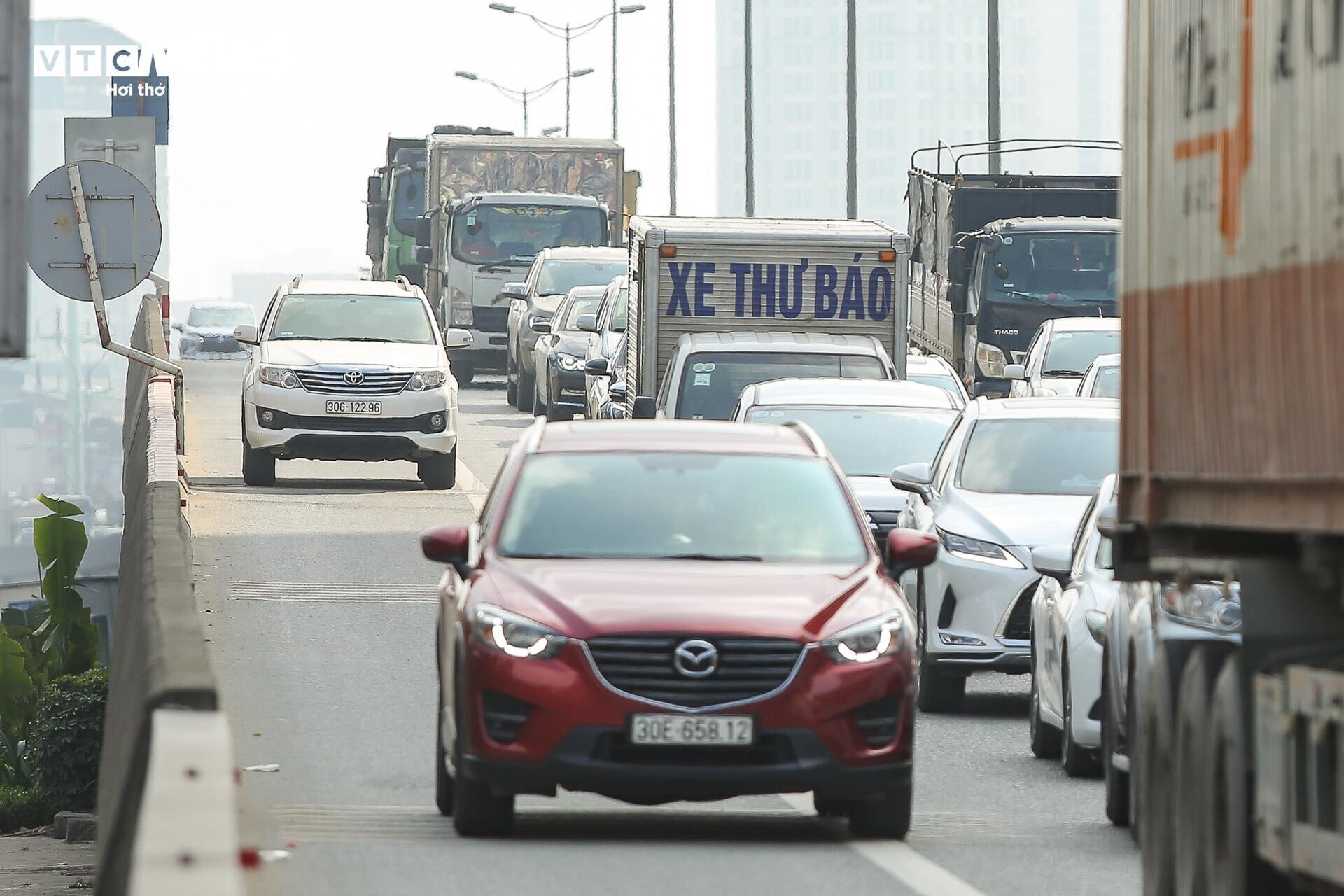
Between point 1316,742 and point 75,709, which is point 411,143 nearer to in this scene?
point 75,709

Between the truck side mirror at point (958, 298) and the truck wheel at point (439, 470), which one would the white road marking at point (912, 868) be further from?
the truck side mirror at point (958, 298)

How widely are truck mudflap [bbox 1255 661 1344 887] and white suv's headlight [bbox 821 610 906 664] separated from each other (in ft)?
9.54

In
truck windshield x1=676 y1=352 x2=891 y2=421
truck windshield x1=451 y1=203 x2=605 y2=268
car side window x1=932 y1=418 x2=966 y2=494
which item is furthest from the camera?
truck windshield x1=451 y1=203 x2=605 y2=268

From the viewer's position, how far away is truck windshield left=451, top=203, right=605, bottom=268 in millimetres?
46000

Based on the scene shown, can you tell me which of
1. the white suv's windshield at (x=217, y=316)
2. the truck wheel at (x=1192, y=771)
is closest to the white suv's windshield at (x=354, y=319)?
the truck wheel at (x=1192, y=771)

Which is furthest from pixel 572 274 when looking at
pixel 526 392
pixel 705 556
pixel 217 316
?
pixel 217 316

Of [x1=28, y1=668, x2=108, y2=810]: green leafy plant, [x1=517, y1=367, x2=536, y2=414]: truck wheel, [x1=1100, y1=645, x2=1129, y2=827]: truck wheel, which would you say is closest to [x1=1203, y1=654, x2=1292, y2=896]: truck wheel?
[x1=1100, y1=645, x2=1129, y2=827]: truck wheel

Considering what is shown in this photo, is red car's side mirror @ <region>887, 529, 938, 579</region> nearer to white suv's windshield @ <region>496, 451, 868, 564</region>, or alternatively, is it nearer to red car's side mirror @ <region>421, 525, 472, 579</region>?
white suv's windshield @ <region>496, 451, 868, 564</region>

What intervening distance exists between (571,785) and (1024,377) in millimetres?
19762

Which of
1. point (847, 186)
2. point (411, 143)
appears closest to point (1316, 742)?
point (847, 186)

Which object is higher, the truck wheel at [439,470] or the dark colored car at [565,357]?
the dark colored car at [565,357]

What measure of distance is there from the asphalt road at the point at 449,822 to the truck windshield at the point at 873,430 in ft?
6.41

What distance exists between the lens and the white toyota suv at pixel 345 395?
26.9 meters

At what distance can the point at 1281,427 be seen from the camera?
6824mm
